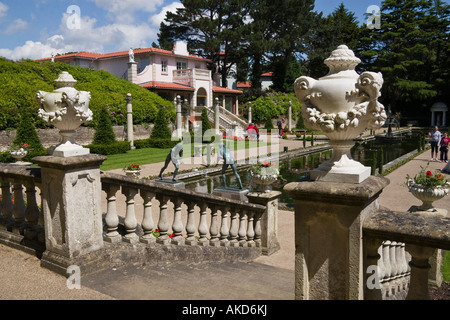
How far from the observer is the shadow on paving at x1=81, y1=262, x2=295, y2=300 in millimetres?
3709

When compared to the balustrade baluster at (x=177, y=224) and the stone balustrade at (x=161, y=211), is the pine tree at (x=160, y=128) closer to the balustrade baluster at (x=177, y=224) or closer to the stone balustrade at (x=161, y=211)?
the stone balustrade at (x=161, y=211)

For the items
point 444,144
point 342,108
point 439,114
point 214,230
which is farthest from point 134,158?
point 439,114

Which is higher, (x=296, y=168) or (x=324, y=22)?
(x=324, y=22)

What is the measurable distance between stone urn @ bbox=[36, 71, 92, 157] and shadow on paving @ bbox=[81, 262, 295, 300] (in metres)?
1.42

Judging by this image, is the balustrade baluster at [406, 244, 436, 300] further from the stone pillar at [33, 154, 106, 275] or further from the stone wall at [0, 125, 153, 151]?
the stone wall at [0, 125, 153, 151]

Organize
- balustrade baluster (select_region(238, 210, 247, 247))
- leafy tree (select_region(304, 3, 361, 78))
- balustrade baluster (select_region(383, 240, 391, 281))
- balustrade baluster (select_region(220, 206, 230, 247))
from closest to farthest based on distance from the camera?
1. balustrade baluster (select_region(383, 240, 391, 281))
2. balustrade baluster (select_region(220, 206, 230, 247))
3. balustrade baluster (select_region(238, 210, 247, 247))
4. leafy tree (select_region(304, 3, 361, 78))

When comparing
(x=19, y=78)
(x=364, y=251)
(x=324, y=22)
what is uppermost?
(x=324, y=22)

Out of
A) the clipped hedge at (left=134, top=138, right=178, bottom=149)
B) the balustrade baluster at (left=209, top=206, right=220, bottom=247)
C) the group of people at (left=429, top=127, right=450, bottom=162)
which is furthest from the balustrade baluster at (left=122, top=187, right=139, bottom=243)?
the clipped hedge at (left=134, top=138, right=178, bottom=149)

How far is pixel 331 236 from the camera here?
2.62 metres

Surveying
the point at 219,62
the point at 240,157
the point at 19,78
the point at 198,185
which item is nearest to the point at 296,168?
the point at 240,157

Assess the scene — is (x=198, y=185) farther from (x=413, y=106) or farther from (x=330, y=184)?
(x=413, y=106)

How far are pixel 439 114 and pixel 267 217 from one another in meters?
53.7
